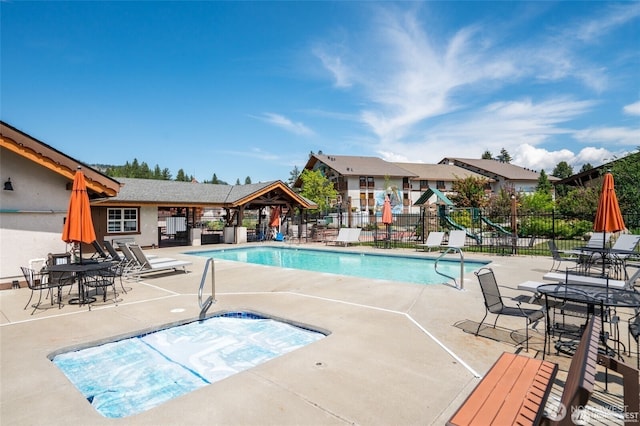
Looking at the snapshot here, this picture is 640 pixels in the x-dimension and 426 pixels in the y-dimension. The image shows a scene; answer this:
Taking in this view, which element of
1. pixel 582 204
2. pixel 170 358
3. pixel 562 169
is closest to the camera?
pixel 170 358

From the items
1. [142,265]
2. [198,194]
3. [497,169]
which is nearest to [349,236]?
[198,194]

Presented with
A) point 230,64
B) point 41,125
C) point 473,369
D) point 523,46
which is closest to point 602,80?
point 523,46

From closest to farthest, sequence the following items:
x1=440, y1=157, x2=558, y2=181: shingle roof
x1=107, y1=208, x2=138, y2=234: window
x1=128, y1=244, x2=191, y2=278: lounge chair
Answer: x1=128, y1=244, x2=191, y2=278: lounge chair < x1=107, y1=208, x2=138, y2=234: window < x1=440, y1=157, x2=558, y2=181: shingle roof

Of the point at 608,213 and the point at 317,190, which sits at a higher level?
the point at 317,190

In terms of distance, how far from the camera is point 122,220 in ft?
61.3

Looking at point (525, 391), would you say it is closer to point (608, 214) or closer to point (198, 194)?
point (608, 214)

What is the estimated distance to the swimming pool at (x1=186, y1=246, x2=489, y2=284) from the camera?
39.7 ft

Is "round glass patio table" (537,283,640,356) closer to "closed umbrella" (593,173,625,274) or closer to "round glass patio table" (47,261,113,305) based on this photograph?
"closed umbrella" (593,173,625,274)

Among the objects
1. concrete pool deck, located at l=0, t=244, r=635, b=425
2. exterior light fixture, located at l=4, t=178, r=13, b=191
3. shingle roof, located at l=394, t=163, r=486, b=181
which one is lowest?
concrete pool deck, located at l=0, t=244, r=635, b=425

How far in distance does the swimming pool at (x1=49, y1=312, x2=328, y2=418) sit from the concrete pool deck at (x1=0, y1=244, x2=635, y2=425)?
25 cm

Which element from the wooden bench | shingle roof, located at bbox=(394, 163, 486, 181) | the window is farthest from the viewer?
shingle roof, located at bbox=(394, 163, 486, 181)

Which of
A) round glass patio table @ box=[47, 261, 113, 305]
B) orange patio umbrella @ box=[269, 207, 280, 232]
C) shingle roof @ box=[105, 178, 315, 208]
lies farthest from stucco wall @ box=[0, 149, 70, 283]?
orange patio umbrella @ box=[269, 207, 280, 232]

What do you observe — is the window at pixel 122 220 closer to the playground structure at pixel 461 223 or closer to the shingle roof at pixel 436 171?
the playground structure at pixel 461 223

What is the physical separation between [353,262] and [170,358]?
432 inches
